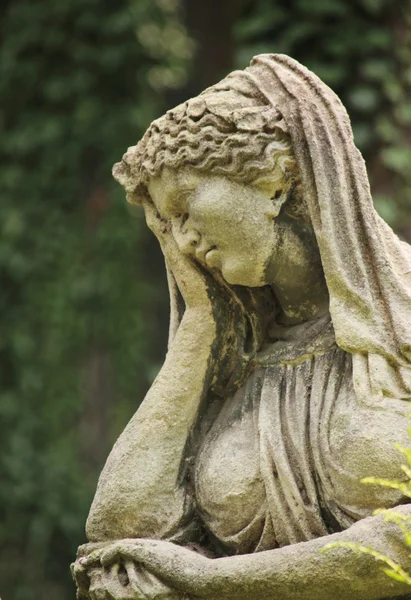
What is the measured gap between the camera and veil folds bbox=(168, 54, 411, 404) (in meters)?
4.36

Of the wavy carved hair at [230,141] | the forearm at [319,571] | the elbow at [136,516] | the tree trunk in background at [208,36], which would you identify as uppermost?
the tree trunk in background at [208,36]

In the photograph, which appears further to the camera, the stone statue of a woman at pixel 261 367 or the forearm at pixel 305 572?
the stone statue of a woman at pixel 261 367

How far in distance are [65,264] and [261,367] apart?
18.8ft

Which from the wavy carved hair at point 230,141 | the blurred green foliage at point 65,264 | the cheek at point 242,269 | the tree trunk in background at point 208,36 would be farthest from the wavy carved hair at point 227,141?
the tree trunk in background at point 208,36

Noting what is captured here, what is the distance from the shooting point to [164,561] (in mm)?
4402

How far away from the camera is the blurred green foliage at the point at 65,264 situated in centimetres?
998

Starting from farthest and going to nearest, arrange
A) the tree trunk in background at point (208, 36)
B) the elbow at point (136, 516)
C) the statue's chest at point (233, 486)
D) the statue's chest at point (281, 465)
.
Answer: the tree trunk in background at point (208, 36) → the elbow at point (136, 516) → the statue's chest at point (233, 486) → the statue's chest at point (281, 465)

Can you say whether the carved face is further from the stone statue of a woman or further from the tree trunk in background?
the tree trunk in background

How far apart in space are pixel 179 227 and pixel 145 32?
576 cm

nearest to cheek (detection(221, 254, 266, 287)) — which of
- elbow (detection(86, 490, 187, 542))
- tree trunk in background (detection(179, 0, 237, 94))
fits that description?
elbow (detection(86, 490, 187, 542))

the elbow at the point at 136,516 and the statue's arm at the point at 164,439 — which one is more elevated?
the statue's arm at the point at 164,439

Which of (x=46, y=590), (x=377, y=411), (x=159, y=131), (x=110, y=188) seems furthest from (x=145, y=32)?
(x=377, y=411)

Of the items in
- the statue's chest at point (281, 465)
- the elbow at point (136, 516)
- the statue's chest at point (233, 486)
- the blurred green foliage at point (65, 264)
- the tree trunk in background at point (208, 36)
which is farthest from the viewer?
the tree trunk in background at point (208, 36)

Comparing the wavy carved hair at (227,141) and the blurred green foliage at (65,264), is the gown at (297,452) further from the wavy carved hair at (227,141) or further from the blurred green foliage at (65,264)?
the blurred green foliage at (65,264)
